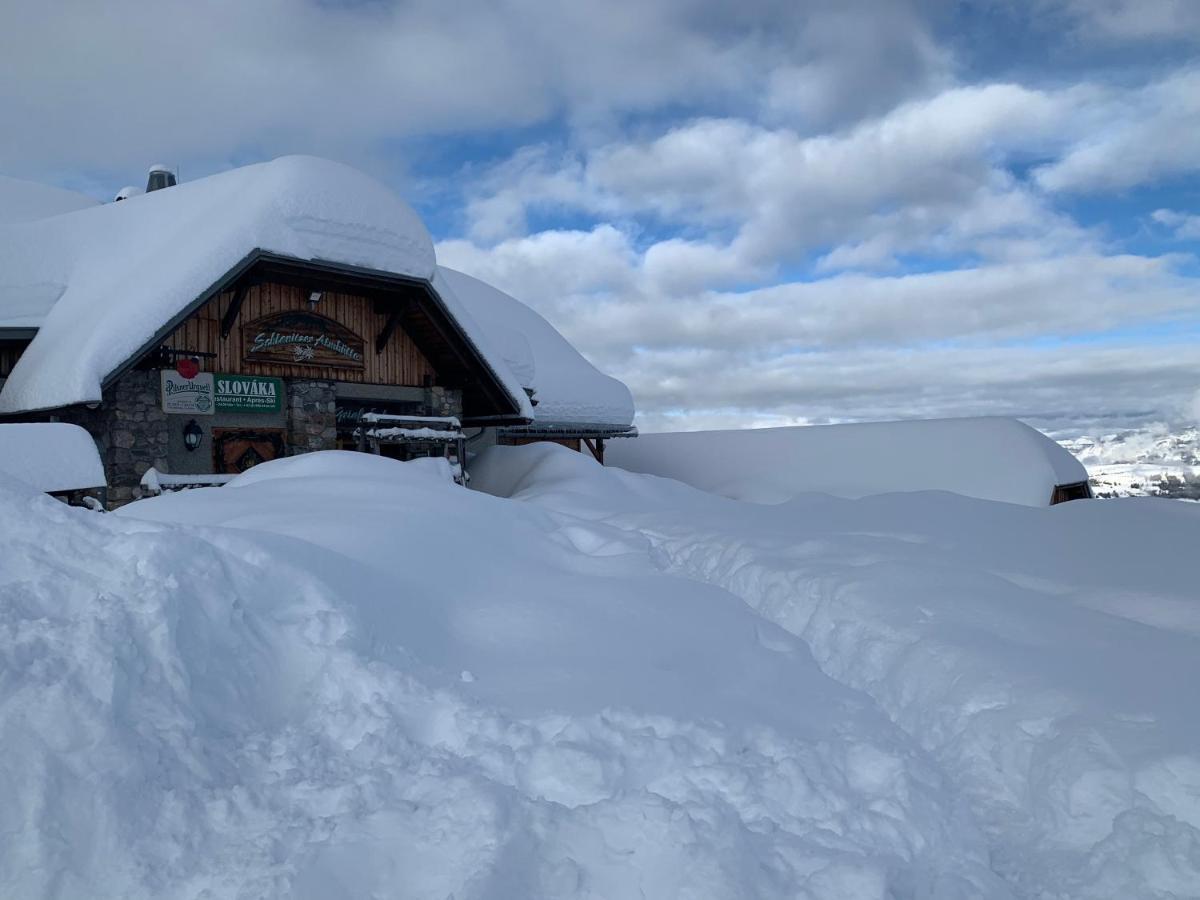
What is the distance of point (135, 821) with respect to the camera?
9.46 feet

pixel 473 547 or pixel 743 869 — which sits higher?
pixel 473 547

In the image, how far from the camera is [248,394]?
39.3 feet

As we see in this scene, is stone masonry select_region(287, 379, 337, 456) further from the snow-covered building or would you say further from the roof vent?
the roof vent

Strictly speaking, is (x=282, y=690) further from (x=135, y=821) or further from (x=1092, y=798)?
(x=1092, y=798)

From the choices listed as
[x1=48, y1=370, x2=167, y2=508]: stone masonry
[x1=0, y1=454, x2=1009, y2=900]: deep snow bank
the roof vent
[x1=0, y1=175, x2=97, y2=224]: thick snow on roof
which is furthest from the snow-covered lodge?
[x1=0, y1=454, x2=1009, y2=900]: deep snow bank

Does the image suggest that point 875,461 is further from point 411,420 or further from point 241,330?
point 241,330

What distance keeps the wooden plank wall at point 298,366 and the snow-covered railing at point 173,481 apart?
162 cm

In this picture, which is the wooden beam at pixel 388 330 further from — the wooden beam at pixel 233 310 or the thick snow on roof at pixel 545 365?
the thick snow on roof at pixel 545 365

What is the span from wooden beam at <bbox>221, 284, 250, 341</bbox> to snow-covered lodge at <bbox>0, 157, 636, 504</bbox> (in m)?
0.02

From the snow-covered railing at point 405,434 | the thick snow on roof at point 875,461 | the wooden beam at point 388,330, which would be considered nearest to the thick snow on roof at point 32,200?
the wooden beam at point 388,330

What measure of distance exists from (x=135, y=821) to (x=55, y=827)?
25 cm

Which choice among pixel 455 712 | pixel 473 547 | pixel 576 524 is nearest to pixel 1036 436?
pixel 576 524

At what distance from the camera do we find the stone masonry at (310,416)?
12.5 m

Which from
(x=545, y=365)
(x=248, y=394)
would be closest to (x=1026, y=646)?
(x=248, y=394)
